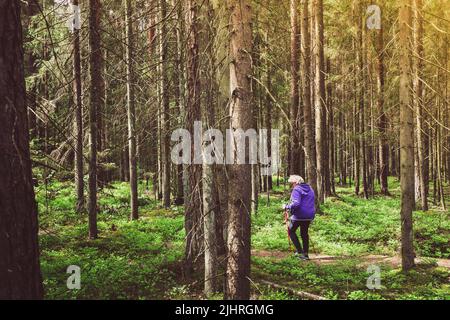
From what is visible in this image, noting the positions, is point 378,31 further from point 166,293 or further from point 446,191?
point 166,293

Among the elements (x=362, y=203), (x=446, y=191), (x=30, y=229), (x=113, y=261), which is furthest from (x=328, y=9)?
(x=30, y=229)

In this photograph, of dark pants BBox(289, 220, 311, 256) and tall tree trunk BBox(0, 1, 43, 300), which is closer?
tall tree trunk BBox(0, 1, 43, 300)

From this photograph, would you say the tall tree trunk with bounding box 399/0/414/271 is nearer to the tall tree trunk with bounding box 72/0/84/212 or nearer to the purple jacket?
the purple jacket

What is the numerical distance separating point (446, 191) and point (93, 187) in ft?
93.5

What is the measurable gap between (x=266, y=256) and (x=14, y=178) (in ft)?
27.3

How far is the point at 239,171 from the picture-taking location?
16.9 ft

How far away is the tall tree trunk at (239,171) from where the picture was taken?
16.6 feet

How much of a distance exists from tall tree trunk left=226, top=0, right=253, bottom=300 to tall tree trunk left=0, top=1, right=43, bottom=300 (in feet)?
7.94

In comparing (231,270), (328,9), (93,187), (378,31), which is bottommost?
(231,270)

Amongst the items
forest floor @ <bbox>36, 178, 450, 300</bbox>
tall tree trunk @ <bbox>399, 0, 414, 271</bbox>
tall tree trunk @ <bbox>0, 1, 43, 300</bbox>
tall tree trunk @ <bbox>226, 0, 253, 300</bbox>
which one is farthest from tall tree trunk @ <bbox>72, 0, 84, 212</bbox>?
tall tree trunk @ <bbox>399, 0, 414, 271</bbox>

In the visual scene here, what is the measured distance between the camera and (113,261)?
9.91 m

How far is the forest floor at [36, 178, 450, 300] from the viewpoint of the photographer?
304 inches

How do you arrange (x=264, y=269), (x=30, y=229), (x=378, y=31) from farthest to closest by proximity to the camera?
(x=378, y=31) < (x=264, y=269) < (x=30, y=229)
